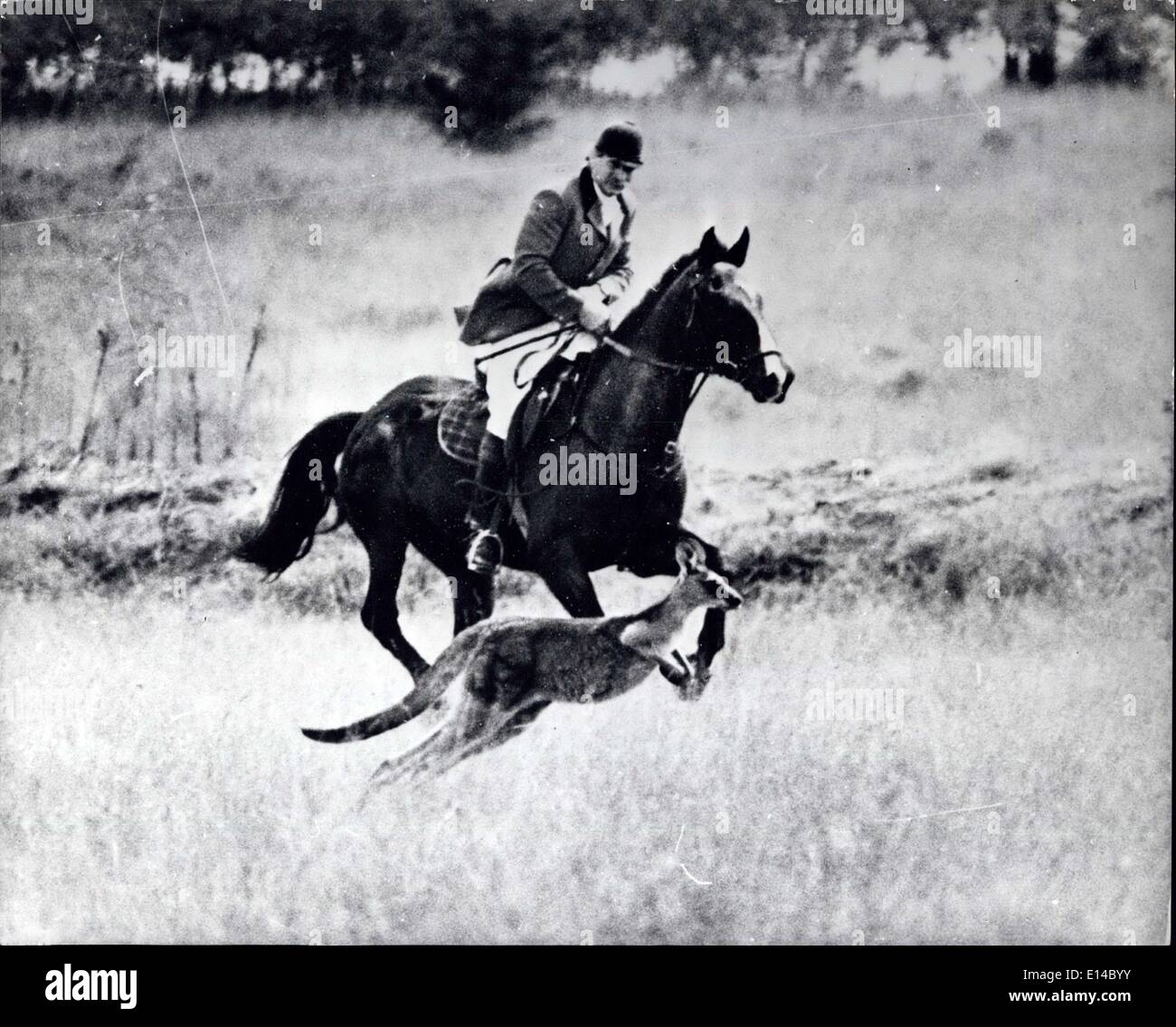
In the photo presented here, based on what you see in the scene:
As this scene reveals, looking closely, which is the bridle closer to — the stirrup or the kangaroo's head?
the kangaroo's head

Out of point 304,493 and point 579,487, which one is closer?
point 579,487

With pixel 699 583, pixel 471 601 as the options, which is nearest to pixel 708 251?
pixel 699 583

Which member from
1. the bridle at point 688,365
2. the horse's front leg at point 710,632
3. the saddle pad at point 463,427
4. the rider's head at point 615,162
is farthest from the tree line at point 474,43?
the horse's front leg at point 710,632

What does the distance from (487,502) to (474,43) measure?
1.66 metres

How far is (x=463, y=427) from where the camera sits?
216 inches

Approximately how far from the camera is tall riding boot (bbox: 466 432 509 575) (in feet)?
18.0

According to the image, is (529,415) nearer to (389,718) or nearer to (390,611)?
(390,611)

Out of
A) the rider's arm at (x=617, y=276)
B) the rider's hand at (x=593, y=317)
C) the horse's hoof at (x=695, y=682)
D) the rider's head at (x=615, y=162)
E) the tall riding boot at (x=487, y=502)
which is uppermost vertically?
the rider's head at (x=615, y=162)

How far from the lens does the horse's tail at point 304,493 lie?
18.2 ft

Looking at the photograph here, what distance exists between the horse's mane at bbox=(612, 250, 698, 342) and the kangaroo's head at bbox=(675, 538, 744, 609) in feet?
2.50

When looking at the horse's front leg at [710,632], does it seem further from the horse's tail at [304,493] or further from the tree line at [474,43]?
the tree line at [474,43]

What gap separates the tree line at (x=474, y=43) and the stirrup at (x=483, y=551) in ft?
4.65

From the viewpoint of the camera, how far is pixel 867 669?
5543 mm
